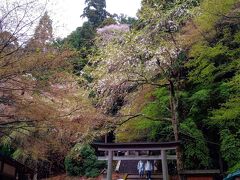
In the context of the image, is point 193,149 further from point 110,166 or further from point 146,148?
point 110,166

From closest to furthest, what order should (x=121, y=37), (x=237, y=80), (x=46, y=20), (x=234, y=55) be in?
1. (x=46, y=20)
2. (x=237, y=80)
3. (x=234, y=55)
4. (x=121, y=37)

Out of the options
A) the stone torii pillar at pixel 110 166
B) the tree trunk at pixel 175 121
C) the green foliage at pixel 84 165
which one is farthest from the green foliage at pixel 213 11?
the green foliage at pixel 84 165

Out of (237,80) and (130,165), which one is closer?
(237,80)

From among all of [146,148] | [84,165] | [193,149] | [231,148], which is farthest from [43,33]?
[84,165]

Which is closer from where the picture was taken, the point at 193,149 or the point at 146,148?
the point at 146,148

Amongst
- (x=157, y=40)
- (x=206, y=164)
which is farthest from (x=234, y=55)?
(x=206, y=164)

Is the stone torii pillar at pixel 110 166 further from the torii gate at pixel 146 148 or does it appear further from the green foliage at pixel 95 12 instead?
the green foliage at pixel 95 12

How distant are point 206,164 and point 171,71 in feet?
14.5

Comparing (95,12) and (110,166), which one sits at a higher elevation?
(95,12)

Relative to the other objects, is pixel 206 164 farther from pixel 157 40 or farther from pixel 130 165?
pixel 130 165

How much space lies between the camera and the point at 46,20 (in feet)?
26.4

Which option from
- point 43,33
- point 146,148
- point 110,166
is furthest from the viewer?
point 110,166

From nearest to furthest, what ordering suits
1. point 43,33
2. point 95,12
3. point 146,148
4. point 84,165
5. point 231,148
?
point 43,33, point 146,148, point 231,148, point 84,165, point 95,12

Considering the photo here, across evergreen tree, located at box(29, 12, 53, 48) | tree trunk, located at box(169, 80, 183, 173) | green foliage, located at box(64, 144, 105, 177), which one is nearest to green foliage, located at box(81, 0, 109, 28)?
green foliage, located at box(64, 144, 105, 177)
